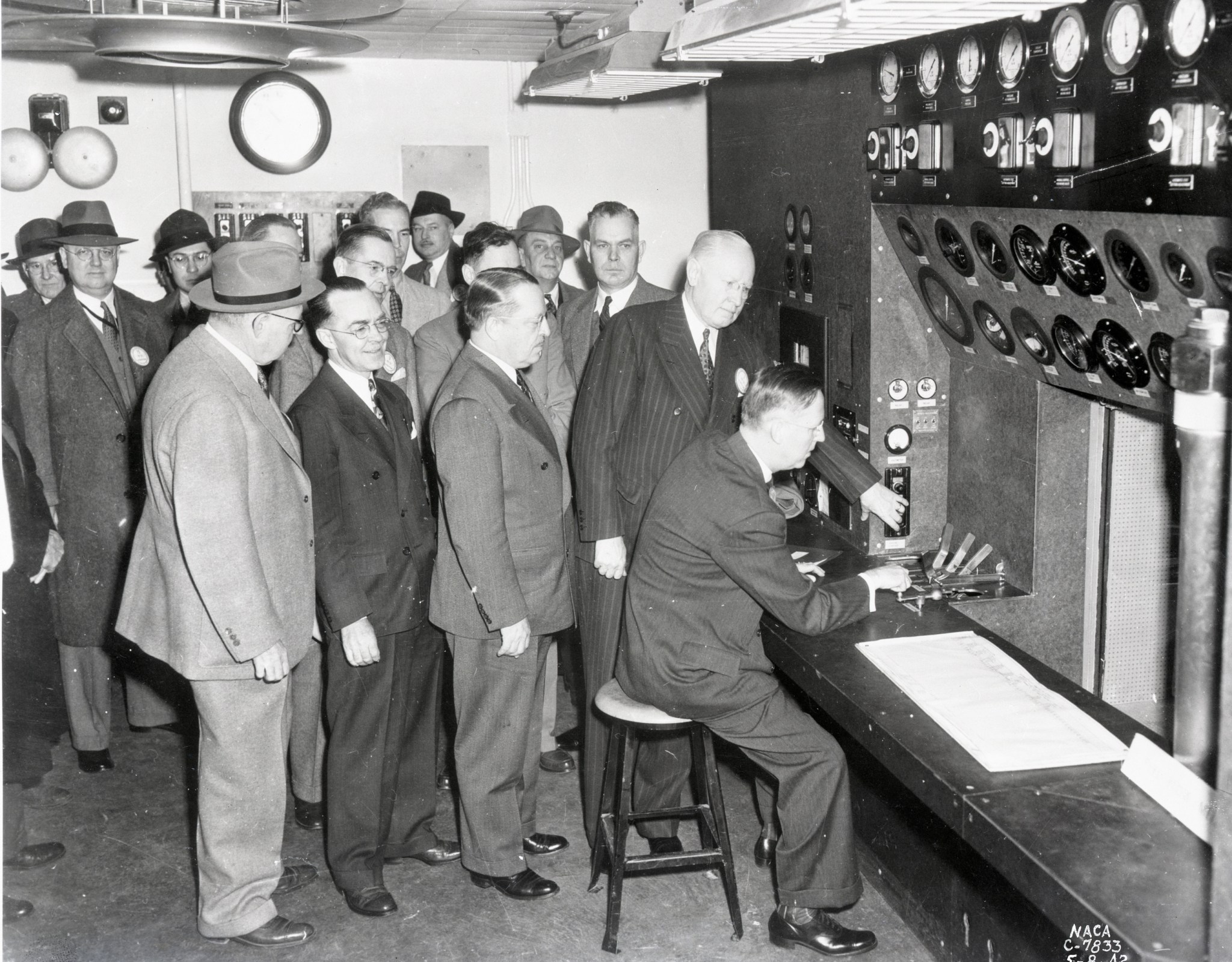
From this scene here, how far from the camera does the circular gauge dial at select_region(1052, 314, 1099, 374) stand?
3551 millimetres

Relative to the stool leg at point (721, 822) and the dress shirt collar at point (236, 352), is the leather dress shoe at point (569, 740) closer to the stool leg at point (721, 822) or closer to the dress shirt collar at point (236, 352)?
the stool leg at point (721, 822)

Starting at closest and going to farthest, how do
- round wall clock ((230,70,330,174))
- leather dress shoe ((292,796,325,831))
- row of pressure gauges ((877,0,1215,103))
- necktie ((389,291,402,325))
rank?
row of pressure gauges ((877,0,1215,103)), leather dress shoe ((292,796,325,831)), necktie ((389,291,402,325)), round wall clock ((230,70,330,174))

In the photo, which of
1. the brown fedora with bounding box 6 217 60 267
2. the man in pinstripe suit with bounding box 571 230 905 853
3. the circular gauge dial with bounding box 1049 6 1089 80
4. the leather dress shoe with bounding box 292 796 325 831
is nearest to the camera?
the circular gauge dial with bounding box 1049 6 1089 80

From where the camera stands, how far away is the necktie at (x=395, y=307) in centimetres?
545

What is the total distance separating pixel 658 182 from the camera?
24.3 ft

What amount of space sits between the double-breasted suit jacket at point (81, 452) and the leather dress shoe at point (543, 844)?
2.02m

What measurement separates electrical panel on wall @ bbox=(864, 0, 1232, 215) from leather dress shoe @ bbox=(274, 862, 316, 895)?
9.88ft

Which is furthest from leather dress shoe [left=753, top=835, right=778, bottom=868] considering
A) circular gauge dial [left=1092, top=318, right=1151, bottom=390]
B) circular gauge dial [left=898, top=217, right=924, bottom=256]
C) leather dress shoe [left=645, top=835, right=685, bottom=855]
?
circular gauge dial [left=898, top=217, right=924, bottom=256]

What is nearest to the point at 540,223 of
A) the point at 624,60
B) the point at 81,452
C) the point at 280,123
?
the point at 624,60

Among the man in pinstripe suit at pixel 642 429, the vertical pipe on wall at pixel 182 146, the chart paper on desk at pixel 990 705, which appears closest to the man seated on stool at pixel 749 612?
the chart paper on desk at pixel 990 705

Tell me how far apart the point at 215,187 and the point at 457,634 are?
404 cm

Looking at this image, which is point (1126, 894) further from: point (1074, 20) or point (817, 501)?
point (817, 501)

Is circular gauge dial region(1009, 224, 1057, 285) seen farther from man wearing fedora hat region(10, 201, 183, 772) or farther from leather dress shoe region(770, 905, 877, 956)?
man wearing fedora hat region(10, 201, 183, 772)

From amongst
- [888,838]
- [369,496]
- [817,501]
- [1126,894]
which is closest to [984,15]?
[1126,894]
